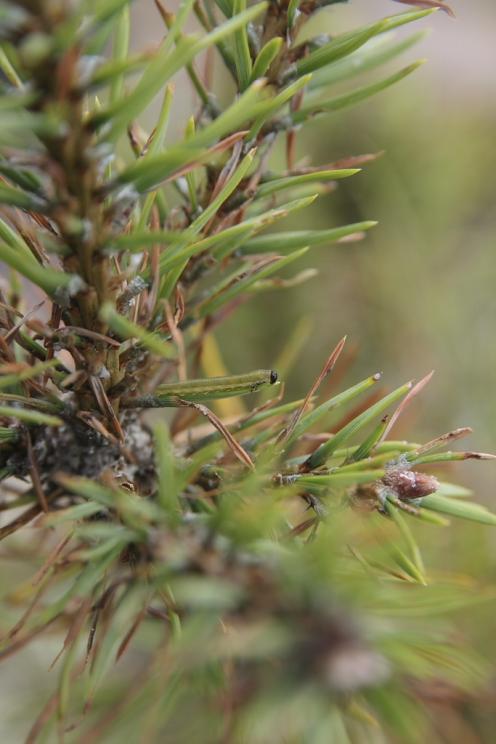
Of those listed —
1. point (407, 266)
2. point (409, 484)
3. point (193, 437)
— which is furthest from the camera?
point (407, 266)

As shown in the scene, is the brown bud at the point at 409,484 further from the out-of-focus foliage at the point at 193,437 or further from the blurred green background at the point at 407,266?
the blurred green background at the point at 407,266

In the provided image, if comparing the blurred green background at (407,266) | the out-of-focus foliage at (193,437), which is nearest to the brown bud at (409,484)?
the out-of-focus foliage at (193,437)

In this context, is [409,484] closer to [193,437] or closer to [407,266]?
[193,437]

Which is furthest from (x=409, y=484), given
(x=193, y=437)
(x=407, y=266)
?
(x=407, y=266)

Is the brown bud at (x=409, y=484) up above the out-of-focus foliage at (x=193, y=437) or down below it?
below

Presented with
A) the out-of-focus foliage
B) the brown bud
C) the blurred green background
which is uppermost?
the out-of-focus foliage

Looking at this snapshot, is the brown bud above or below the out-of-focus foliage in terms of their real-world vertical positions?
below

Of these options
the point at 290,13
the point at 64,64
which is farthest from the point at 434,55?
the point at 64,64

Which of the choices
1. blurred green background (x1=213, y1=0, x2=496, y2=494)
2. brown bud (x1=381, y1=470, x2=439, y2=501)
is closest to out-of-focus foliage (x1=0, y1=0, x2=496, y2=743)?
brown bud (x1=381, y1=470, x2=439, y2=501)

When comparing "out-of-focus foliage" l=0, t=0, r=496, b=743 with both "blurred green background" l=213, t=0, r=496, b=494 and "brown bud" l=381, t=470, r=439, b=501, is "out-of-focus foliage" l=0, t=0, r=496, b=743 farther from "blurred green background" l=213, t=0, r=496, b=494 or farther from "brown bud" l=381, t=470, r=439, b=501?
"blurred green background" l=213, t=0, r=496, b=494
